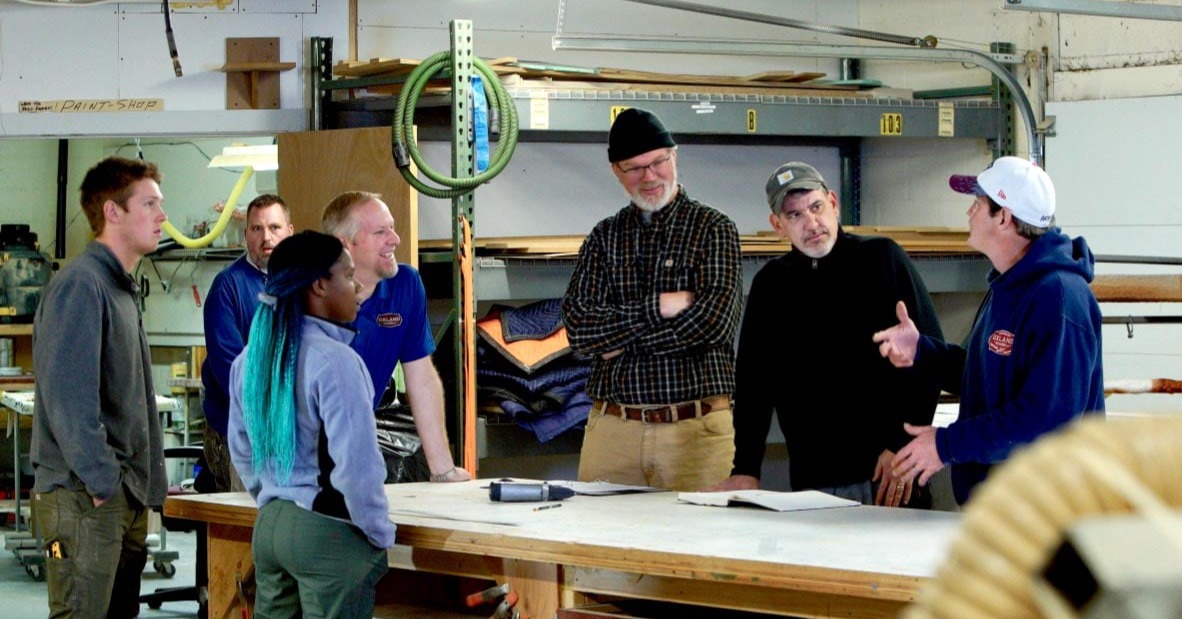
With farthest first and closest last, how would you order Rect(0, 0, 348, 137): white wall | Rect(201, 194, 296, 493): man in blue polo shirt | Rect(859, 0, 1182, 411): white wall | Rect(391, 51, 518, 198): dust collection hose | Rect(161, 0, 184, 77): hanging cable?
Rect(0, 0, 348, 137): white wall → Rect(161, 0, 184, 77): hanging cable → Rect(859, 0, 1182, 411): white wall → Rect(391, 51, 518, 198): dust collection hose → Rect(201, 194, 296, 493): man in blue polo shirt

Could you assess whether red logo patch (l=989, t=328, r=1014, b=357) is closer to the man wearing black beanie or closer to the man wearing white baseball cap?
the man wearing white baseball cap

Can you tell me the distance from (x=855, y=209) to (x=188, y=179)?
5.44 metres

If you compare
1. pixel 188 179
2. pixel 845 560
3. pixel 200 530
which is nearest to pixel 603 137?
pixel 200 530

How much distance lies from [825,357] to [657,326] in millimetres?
458

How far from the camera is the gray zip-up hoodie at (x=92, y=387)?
142 inches

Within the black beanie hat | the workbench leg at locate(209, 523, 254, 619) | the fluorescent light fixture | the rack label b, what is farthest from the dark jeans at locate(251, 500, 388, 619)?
the fluorescent light fixture

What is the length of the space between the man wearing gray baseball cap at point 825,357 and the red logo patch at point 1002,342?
555mm

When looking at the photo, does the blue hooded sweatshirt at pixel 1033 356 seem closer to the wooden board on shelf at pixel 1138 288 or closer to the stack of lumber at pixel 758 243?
the wooden board on shelf at pixel 1138 288

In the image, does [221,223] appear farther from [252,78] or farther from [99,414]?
[99,414]

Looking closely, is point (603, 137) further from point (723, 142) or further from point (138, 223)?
point (138, 223)

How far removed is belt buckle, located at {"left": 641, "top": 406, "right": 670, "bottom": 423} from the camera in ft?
12.8

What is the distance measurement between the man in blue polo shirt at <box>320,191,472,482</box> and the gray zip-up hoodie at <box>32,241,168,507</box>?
1.98ft

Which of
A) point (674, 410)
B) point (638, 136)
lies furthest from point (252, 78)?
point (674, 410)

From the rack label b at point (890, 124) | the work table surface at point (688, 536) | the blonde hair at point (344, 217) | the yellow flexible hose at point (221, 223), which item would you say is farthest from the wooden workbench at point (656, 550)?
the yellow flexible hose at point (221, 223)
